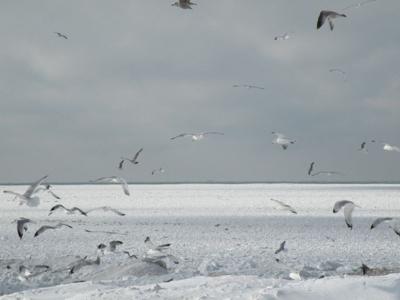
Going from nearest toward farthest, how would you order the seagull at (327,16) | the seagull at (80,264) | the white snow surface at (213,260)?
1. the white snow surface at (213,260)
2. the seagull at (327,16)
3. the seagull at (80,264)

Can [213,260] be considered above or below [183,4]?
below

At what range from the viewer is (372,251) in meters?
8.26

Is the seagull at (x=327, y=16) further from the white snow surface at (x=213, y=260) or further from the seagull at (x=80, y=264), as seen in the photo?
the seagull at (x=80, y=264)

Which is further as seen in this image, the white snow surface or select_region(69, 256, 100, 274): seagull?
select_region(69, 256, 100, 274): seagull

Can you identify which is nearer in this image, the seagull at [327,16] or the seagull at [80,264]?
the seagull at [327,16]

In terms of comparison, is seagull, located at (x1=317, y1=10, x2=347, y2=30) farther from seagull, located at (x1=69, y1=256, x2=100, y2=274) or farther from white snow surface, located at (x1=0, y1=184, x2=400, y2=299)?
seagull, located at (x1=69, y1=256, x2=100, y2=274)

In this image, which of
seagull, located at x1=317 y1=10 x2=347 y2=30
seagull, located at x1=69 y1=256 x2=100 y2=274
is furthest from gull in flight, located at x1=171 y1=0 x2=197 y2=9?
seagull, located at x1=69 y1=256 x2=100 y2=274

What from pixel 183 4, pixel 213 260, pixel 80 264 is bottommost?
pixel 80 264

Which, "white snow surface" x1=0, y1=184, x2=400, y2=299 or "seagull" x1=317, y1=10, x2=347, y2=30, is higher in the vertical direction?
"seagull" x1=317, y1=10, x2=347, y2=30

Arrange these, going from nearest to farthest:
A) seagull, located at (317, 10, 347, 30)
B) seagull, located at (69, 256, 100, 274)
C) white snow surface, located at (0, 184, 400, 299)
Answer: white snow surface, located at (0, 184, 400, 299) < seagull, located at (317, 10, 347, 30) < seagull, located at (69, 256, 100, 274)

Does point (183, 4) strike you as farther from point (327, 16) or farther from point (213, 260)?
point (213, 260)

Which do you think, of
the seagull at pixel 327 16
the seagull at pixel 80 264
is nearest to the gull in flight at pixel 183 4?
the seagull at pixel 327 16

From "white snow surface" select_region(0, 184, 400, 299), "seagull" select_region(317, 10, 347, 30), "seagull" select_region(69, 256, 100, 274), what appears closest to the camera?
"white snow surface" select_region(0, 184, 400, 299)

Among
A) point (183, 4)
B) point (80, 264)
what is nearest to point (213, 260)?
point (80, 264)
